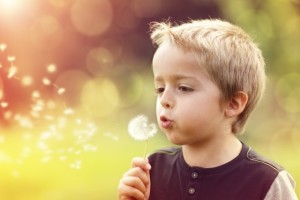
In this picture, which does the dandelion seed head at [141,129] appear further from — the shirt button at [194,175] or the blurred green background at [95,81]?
the blurred green background at [95,81]

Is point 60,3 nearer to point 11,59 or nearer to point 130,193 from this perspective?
point 11,59

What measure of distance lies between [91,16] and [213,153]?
3.24m

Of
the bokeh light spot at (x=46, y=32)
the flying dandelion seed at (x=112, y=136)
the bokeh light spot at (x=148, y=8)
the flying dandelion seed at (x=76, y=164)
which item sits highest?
the bokeh light spot at (x=148, y=8)

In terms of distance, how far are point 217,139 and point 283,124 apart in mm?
2728

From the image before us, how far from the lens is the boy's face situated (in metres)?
1.74

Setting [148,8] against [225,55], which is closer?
[225,55]

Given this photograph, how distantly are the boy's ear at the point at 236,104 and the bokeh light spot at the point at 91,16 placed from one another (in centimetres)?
317

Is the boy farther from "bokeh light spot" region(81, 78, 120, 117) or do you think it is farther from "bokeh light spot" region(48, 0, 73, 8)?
"bokeh light spot" region(48, 0, 73, 8)

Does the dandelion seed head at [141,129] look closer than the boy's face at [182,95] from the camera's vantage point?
No

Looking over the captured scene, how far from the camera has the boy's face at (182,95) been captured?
1.74m

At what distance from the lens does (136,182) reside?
5.74ft

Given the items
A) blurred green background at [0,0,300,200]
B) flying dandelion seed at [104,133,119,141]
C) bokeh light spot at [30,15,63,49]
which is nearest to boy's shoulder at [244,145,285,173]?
blurred green background at [0,0,300,200]

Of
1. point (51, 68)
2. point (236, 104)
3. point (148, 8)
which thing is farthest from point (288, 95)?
point (236, 104)

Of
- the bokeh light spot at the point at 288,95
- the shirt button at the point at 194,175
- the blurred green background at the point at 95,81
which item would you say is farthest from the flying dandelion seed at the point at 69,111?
the shirt button at the point at 194,175
